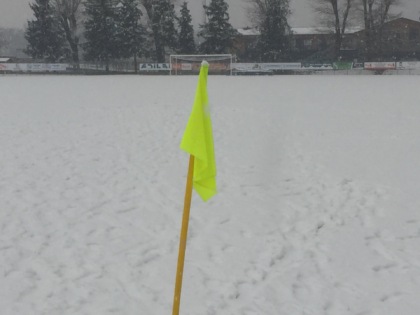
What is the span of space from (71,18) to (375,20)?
4129 cm

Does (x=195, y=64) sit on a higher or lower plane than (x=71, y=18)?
lower

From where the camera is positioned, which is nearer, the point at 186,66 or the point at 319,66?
the point at 186,66

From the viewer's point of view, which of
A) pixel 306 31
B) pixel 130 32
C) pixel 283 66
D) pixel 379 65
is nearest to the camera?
pixel 379 65

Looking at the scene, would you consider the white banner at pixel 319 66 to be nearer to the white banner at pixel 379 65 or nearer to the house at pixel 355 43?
the house at pixel 355 43

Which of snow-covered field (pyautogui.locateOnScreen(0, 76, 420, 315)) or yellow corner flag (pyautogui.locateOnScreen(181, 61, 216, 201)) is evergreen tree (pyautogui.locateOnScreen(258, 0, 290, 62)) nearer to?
snow-covered field (pyautogui.locateOnScreen(0, 76, 420, 315))

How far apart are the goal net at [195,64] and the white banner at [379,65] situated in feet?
45.7

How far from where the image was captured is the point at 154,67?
48.3m

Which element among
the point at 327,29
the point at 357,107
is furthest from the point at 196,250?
the point at 327,29

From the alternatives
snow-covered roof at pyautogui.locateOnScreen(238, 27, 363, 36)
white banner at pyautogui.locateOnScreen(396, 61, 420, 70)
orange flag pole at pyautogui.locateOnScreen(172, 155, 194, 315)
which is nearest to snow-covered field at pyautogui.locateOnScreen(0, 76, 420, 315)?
orange flag pole at pyautogui.locateOnScreen(172, 155, 194, 315)

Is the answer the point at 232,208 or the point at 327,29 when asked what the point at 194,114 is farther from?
the point at 327,29

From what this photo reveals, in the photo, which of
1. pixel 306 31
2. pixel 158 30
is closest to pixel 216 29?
pixel 158 30

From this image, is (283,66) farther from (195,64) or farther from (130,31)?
(130,31)

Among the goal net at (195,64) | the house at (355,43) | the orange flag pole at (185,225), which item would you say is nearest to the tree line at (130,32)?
the house at (355,43)

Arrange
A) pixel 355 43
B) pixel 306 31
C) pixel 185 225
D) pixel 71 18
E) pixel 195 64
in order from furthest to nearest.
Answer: pixel 306 31
pixel 355 43
pixel 71 18
pixel 195 64
pixel 185 225
